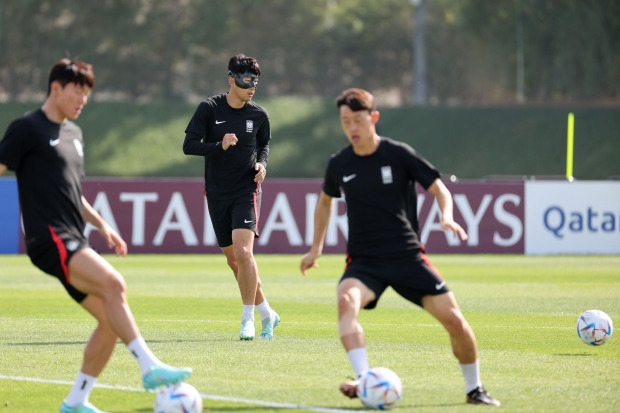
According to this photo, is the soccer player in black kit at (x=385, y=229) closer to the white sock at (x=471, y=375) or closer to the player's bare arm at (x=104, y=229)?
the white sock at (x=471, y=375)

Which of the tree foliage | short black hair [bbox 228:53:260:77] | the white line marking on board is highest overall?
the tree foliage

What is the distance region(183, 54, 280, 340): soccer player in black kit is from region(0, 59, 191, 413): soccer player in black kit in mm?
3919

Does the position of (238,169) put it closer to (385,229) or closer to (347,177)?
(347,177)

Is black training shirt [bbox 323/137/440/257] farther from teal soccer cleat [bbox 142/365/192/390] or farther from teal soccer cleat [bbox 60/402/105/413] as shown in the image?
teal soccer cleat [bbox 60/402/105/413]

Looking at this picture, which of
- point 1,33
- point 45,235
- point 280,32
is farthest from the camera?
point 280,32

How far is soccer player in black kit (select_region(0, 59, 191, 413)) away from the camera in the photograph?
A: 7.39 m

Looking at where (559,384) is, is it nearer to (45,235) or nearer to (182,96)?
(45,235)

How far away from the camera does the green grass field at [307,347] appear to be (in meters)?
8.35

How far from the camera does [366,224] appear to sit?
8.18m

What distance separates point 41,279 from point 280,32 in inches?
1854

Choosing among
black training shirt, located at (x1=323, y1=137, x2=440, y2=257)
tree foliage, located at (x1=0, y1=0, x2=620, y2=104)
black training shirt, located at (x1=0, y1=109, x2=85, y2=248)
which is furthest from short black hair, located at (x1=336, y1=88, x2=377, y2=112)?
tree foliage, located at (x1=0, y1=0, x2=620, y2=104)

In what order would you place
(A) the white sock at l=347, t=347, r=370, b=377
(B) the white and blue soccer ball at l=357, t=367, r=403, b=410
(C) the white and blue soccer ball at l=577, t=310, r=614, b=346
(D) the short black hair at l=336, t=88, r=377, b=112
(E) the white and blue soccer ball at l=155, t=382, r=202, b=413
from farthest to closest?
(C) the white and blue soccer ball at l=577, t=310, r=614, b=346 < (D) the short black hair at l=336, t=88, r=377, b=112 < (A) the white sock at l=347, t=347, r=370, b=377 < (B) the white and blue soccer ball at l=357, t=367, r=403, b=410 < (E) the white and blue soccer ball at l=155, t=382, r=202, b=413

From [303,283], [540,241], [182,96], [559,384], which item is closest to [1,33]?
[182,96]

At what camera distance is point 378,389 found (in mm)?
7652
